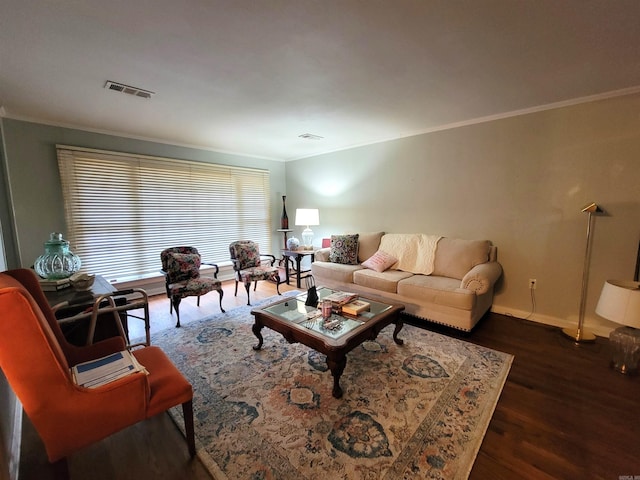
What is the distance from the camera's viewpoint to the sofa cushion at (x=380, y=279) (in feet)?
10.4

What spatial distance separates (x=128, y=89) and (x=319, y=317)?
8.61 ft

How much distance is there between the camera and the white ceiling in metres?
1.44

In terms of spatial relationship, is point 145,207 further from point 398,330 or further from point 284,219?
point 398,330

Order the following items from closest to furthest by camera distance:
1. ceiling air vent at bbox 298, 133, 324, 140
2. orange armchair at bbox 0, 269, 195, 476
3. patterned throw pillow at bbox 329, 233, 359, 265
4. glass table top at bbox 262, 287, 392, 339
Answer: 1. orange armchair at bbox 0, 269, 195, 476
2. glass table top at bbox 262, 287, 392, 339
3. ceiling air vent at bbox 298, 133, 324, 140
4. patterned throw pillow at bbox 329, 233, 359, 265

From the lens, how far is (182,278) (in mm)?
3287

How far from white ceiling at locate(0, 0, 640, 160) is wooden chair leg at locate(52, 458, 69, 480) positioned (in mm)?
2147

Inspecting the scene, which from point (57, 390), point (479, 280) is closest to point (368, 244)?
→ point (479, 280)

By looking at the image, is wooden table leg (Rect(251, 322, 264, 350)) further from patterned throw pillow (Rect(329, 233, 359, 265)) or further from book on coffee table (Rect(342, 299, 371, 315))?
patterned throw pillow (Rect(329, 233, 359, 265))

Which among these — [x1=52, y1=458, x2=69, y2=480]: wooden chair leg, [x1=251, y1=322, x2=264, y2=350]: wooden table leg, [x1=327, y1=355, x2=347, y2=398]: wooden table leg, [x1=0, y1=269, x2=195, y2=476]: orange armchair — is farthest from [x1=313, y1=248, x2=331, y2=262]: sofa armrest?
[x1=52, y1=458, x2=69, y2=480]: wooden chair leg

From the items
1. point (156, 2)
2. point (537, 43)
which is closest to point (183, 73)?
point (156, 2)

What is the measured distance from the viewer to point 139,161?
3.83m

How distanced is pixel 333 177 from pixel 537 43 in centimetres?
330

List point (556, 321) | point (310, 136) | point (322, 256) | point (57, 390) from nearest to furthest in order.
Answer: point (57, 390) < point (556, 321) < point (310, 136) < point (322, 256)

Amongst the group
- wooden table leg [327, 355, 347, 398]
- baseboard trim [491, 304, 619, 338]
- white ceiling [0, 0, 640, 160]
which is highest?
white ceiling [0, 0, 640, 160]
